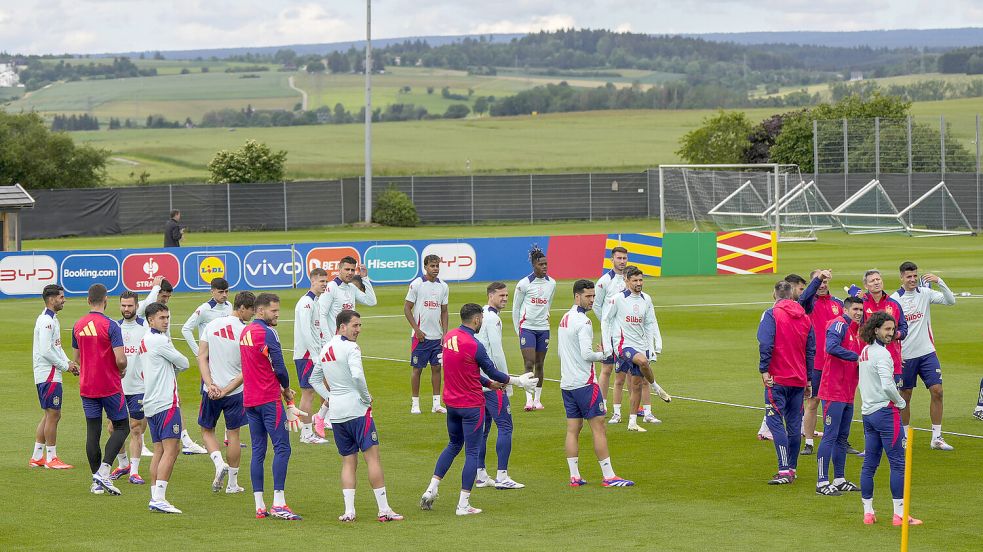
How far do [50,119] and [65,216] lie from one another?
10881 cm

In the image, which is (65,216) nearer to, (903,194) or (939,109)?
(903,194)

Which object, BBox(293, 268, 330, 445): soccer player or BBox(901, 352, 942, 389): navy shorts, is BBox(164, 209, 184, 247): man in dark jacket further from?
BBox(901, 352, 942, 389): navy shorts

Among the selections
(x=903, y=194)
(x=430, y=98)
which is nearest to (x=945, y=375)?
(x=903, y=194)

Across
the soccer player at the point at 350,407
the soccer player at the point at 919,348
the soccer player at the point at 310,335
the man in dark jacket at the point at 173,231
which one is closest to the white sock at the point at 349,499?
the soccer player at the point at 350,407

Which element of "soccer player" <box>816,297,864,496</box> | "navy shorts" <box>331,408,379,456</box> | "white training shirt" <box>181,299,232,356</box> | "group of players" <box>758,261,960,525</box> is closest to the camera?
"group of players" <box>758,261,960,525</box>

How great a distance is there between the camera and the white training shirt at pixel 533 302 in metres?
18.5

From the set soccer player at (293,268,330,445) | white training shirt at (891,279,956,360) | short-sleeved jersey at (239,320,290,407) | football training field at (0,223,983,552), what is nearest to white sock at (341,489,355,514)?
football training field at (0,223,983,552)

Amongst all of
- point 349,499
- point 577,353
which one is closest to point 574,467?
point 577,353

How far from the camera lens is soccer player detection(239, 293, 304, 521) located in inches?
499

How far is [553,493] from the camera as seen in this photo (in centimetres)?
1376

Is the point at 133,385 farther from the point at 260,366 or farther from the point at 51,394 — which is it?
the point at 260,366

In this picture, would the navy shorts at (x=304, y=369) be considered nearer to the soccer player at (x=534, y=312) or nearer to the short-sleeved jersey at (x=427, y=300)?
the short-sleeved jersey at (x=427, y=300)

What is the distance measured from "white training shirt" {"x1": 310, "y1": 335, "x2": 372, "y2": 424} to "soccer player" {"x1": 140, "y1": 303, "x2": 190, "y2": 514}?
5.37 ft

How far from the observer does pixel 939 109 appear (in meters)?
123
